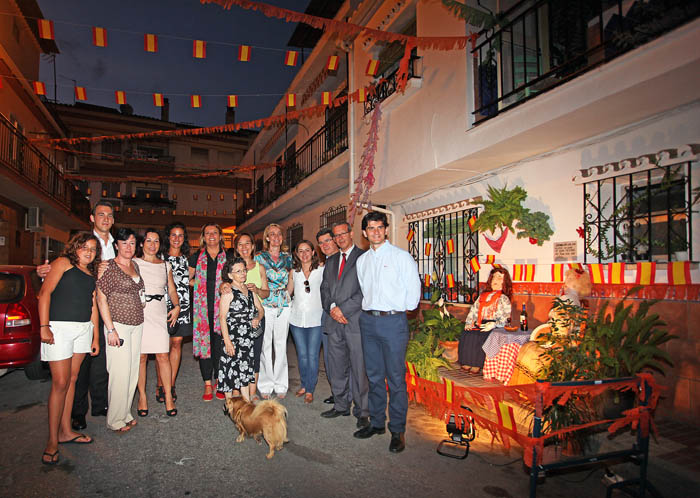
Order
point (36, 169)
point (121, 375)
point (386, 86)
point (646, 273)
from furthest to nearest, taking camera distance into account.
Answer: point (36, 169) < point (386, 86) < point (646, 273) < point (121, 375)

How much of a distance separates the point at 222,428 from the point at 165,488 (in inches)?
51.3

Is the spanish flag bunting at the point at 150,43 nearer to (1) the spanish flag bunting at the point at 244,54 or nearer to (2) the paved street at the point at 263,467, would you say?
(1) the spanish flag bunting at the point at 244,54

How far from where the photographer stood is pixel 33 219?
1595cm

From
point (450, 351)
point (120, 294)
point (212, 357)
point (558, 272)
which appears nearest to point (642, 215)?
point (558, 272)

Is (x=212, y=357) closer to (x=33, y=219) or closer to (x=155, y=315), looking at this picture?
(x=155, y=315)

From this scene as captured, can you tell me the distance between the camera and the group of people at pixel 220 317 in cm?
416

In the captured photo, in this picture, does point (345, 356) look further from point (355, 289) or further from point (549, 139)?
point (549, 139)

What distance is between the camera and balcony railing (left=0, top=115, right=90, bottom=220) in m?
12.9

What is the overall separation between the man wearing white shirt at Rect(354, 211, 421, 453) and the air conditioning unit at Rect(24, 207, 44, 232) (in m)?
16.4

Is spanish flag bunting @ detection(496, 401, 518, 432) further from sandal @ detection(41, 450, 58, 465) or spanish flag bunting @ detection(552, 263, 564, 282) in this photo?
sandal @ detection(41, 450, 58, 465)

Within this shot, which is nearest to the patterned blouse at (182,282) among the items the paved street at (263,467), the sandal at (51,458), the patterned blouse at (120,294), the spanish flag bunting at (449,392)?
the patterned blouse at (120,294)

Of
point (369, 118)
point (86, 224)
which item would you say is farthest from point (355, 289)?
point (86, 224)

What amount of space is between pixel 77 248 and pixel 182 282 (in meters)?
1.51

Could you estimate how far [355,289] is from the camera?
4836mm
